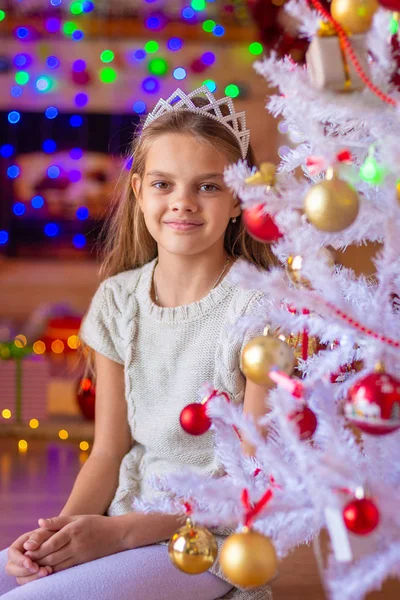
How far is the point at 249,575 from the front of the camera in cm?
84

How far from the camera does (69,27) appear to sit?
4.22 meters

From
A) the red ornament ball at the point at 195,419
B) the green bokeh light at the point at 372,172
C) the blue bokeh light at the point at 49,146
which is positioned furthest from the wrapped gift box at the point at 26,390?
the green bokeh light at the point at 372,172

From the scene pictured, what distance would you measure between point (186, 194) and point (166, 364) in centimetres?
30

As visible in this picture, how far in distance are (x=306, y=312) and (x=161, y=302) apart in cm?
51

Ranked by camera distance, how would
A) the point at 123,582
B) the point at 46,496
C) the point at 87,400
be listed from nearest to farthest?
the point at 123,582
the point at 46,496
the point at 87,400

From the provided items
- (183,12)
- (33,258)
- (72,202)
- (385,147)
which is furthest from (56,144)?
(385,147)

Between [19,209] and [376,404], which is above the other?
[19,209]

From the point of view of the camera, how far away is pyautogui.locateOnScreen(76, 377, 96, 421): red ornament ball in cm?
298

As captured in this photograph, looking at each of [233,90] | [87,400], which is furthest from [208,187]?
[233,90]

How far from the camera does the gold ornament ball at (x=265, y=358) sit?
2.98ft

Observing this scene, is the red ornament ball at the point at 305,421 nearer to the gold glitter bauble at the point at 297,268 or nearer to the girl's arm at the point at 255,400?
the gold glitter bauble at the point at 297,268

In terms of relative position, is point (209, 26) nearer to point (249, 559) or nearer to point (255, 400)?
point (255, 400)

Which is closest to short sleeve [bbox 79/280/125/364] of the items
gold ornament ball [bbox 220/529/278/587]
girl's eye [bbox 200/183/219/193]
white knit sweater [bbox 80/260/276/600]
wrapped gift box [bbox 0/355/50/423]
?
white knit sweater [bbox 80/260/276/600]

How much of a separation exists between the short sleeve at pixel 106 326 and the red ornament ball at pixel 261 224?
2.10 feet
